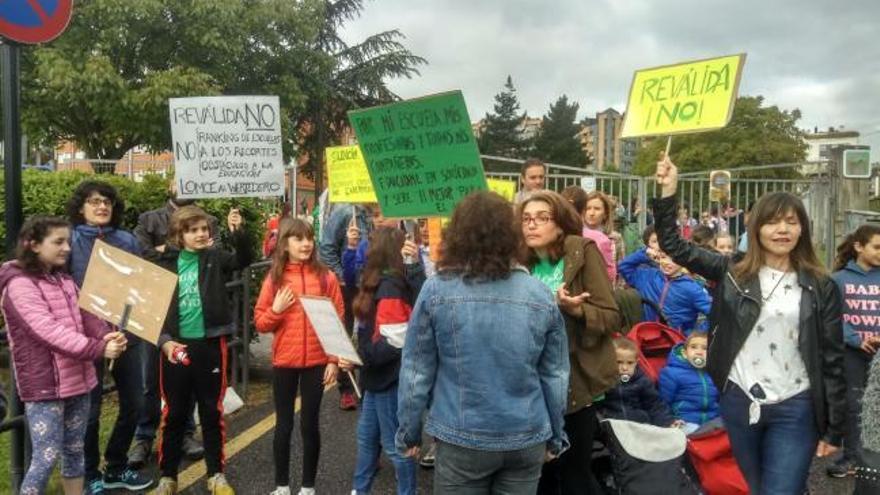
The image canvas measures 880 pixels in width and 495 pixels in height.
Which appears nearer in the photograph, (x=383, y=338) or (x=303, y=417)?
(x=383, y=338)

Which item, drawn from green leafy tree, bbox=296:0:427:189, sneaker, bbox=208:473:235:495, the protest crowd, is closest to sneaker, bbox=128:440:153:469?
the protest crowd

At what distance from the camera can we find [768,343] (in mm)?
3100

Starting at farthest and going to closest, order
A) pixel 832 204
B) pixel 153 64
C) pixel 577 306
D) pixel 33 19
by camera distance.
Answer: pixel 153 64, pixel 832 204, pixel 33 19, pixel 577 306

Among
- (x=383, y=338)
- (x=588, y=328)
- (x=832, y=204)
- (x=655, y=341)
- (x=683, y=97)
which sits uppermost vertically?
(x=683, y=97)

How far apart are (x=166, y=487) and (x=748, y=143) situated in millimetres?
56172

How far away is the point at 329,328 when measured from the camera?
3.90 meters

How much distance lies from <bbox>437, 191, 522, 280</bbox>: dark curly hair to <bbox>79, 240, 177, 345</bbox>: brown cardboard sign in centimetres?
173

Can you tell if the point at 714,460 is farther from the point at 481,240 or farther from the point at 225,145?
the point at 225,145

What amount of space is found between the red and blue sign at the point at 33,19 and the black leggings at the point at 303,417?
2.15 meters

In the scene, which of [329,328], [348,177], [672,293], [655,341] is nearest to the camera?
[329,328]

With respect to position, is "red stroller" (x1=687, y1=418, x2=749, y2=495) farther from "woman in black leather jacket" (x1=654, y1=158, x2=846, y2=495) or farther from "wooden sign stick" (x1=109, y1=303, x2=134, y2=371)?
"wooden sign stick" (x1=109, y1=303, x2=134, y2=371)

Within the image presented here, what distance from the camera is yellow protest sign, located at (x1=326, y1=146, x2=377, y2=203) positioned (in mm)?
6711

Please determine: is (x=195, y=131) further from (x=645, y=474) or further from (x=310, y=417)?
(x=645, y=474)

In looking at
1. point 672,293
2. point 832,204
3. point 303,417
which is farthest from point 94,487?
point 832,204
